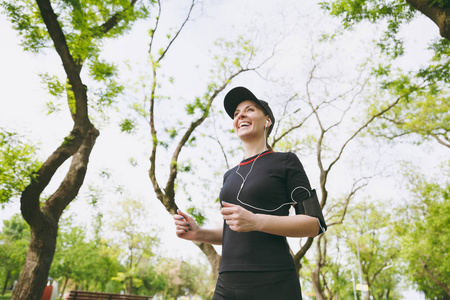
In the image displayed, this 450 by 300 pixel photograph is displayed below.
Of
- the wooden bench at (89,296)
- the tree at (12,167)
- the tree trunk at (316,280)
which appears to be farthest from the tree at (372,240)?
the tree at (12,167)

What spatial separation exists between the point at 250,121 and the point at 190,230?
0.79 metres

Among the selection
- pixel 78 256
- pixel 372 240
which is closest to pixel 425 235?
pixel 372 240

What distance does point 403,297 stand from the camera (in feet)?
141

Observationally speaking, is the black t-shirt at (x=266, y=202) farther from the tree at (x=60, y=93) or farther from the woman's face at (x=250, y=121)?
the tree at (x=60, y=93)

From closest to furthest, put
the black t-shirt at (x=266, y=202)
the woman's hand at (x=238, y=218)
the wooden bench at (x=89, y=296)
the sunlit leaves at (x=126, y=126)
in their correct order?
the woman's hand at (x=238, y=218)
the black t-shirt at (x=266, y=202)
the sunlit leaves at (x=126, y=126)
the wooden bench at (x=89, y=296)

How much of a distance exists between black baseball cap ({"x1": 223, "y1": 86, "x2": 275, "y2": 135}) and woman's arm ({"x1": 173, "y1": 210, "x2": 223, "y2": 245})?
82cm

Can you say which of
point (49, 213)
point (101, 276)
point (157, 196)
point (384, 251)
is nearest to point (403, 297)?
point (384, 251)

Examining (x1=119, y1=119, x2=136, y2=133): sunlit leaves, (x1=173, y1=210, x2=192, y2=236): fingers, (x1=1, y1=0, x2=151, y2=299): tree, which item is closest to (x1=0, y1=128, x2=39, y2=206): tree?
(x1=1, y1=0, x2=151, y2=299): tree

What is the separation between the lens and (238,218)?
132cm

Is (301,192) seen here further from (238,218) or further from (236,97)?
(236,97)

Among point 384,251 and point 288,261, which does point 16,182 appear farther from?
point 384,251

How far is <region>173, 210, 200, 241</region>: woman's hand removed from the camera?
1.85 m

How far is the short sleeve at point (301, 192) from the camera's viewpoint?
5.00 feet

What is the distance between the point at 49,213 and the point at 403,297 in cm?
5034
